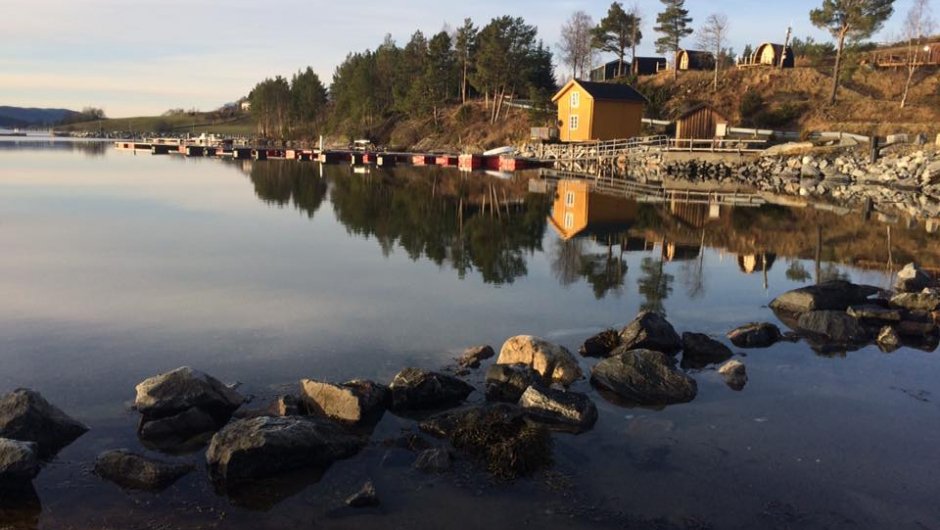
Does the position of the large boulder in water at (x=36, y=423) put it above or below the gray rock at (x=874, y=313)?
below

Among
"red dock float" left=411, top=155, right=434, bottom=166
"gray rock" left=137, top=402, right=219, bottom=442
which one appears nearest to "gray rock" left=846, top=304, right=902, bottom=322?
"gray rock" left=137, top=402, right=219, bottom=442

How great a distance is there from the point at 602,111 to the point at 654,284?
48.1m

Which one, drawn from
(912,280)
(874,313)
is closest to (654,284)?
(874,313)

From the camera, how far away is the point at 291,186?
47062 millimetres

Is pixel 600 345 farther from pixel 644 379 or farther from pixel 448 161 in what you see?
pixel 448 161

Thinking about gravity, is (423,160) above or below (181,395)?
above

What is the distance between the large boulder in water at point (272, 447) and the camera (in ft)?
25.7

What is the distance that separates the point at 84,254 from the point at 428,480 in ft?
56.2

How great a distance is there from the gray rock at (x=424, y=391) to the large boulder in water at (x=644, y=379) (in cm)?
228

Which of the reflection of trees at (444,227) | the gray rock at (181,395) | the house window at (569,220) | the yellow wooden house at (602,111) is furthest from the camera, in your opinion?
the yellow wooden house at (602,111)

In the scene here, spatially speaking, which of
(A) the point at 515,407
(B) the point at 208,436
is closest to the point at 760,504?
(A) the point at 515,407

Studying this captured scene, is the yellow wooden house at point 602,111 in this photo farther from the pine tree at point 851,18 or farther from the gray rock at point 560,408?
the gray rock at point 560,408

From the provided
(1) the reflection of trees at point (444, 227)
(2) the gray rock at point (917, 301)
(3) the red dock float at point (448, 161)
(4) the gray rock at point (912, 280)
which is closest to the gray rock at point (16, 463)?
(1) the reflection of trees at point (444, 227)

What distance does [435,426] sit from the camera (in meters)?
9.11
